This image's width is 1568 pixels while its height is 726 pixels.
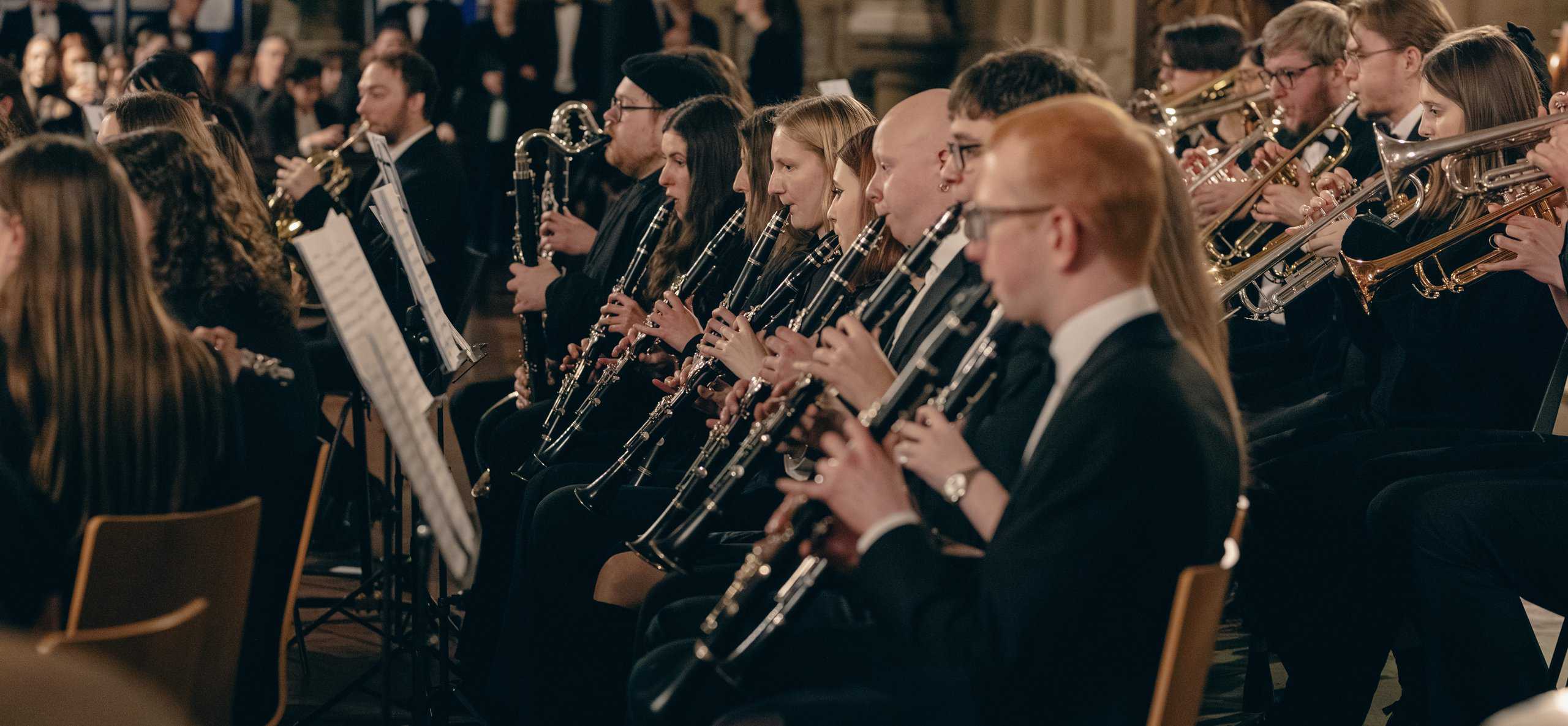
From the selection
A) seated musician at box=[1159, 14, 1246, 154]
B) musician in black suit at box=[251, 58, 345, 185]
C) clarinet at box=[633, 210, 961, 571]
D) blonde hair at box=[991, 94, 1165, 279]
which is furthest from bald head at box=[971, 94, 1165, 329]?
musician in black suit at box=[251, 58, 345, 185]

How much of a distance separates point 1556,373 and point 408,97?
3.70m

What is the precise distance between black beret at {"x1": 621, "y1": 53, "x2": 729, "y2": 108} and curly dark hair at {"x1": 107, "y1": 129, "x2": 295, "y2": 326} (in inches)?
79.2

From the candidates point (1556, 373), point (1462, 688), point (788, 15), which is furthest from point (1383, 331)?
point (788, 15)

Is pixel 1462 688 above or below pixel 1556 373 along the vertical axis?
below

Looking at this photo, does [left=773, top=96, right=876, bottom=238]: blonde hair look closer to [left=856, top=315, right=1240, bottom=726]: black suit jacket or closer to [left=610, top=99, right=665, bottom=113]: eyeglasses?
[left=610, top=99, right=665, bottom=113]: eyeglasses

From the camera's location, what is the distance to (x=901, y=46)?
9.90 m

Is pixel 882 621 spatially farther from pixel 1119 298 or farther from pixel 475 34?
pixel 475 34

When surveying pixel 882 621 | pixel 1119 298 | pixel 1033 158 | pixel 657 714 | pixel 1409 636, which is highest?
pixel 1033 158

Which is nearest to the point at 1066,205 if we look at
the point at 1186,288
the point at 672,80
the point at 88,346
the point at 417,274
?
the point at 1186,288

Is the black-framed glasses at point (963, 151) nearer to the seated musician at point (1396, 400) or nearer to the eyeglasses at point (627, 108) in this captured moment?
the seated musician at point (1396, 400)

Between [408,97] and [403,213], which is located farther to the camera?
[408,97]

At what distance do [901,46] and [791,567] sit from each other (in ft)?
26.5

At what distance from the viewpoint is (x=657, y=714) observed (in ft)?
7.16

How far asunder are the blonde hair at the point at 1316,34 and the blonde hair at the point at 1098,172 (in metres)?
2.94
